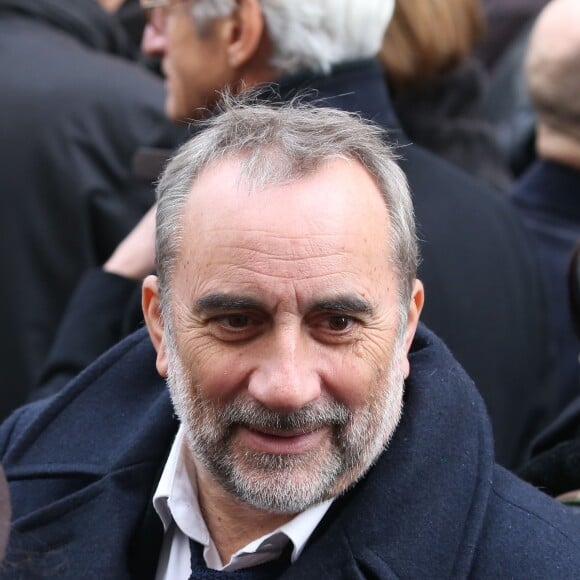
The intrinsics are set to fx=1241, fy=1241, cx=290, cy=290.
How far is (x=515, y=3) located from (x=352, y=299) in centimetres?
417

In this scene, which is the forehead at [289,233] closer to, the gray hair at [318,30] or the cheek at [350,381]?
the cheek at [350,381]

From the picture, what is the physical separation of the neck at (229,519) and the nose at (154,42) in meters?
1.64

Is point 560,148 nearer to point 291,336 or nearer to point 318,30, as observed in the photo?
point 318,30

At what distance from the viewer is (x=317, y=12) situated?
3258mm

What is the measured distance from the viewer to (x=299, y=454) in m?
2.13

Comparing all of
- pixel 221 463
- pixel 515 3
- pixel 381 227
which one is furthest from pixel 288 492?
pixel 515 3

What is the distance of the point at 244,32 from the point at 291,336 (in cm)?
143

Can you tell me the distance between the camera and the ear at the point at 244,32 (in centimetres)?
329

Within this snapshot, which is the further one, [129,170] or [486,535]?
[129,170]

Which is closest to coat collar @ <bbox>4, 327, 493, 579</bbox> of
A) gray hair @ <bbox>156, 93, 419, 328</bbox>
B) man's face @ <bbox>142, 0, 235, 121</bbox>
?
gray hair @ <bbox>156, 93, 419, 328</bbox>

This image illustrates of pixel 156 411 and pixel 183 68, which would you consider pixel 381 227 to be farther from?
pixel 183 68

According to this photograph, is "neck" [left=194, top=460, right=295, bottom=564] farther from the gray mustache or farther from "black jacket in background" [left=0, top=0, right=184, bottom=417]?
"black jacket in background" [left=0, top=0, right=184, bottom=417]

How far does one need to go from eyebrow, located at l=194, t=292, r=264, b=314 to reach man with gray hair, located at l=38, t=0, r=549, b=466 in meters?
0.95

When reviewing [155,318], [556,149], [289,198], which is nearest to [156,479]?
[155,318]
